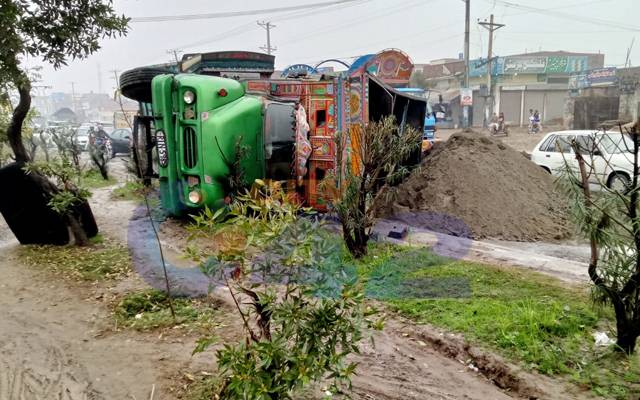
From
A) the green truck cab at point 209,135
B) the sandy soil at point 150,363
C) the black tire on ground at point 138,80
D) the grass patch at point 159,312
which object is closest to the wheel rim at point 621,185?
the sandy soil at point 150,363

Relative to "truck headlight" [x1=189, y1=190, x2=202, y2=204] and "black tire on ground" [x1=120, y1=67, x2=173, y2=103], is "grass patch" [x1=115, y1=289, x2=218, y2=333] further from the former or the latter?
"black tire on ground" [x1=120, y1=67, x2=173, y2=103]

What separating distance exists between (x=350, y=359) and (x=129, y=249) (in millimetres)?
4326

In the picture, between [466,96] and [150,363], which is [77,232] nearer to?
[150,363]

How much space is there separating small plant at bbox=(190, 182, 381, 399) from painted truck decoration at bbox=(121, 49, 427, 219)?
13.8 feet

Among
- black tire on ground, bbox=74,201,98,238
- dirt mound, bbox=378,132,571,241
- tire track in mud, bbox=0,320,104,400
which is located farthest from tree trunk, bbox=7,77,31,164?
dirt mound, bbox=378,132,571,241

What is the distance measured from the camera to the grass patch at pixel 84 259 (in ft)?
19.6

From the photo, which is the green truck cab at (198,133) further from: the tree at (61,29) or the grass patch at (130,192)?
the grass patch at (130,192)

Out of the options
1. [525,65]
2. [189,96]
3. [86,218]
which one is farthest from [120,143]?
[525,65]

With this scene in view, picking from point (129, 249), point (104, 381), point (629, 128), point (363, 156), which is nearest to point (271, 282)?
point (104, 381)

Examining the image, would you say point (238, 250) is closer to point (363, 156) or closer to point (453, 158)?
point (363, 156)

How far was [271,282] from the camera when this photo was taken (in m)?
2.67

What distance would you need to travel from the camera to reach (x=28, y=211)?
7.09 m

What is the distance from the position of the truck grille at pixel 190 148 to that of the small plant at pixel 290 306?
175 inches

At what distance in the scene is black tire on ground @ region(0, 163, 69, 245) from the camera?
694cm
